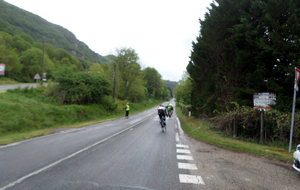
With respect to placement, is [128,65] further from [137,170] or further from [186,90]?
[137,170]

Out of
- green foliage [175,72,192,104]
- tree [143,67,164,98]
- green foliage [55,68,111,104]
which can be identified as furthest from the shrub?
tree [143,67,164,98]

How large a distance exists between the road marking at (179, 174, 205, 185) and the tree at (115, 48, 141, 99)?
41.8 meters

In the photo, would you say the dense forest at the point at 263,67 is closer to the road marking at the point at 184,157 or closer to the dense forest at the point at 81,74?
the road marking at the point at 184,157

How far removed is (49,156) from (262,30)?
10.4 m

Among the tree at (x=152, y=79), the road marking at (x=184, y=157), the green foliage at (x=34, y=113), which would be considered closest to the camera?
the road marking at (x=184, y=157)

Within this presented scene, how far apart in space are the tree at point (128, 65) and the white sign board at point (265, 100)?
125 ft

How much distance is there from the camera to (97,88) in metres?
24.5

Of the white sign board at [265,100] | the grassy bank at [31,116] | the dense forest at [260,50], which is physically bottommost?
the grassy bank at [31,116]

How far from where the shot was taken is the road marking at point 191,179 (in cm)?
407

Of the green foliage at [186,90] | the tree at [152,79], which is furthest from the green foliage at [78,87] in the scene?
the tree at [152,79]

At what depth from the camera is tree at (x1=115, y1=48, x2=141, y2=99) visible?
44469 mm

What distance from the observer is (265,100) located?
863cm

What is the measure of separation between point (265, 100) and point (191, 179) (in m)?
6.45

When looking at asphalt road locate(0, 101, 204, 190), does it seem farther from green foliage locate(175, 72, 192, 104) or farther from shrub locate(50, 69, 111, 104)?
green foliage locate(175, 72, 192, 104)
